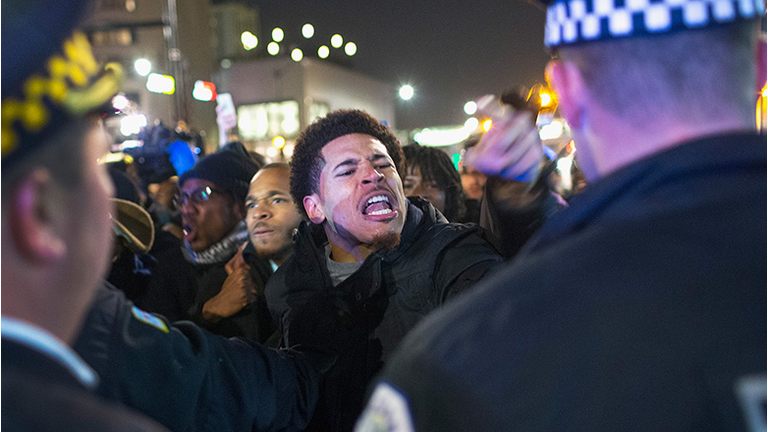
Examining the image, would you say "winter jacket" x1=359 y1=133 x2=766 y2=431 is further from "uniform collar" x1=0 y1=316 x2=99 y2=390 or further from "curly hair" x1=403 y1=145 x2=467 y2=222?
"curly hair" x1=403 y1=145 x2=467 y2=222

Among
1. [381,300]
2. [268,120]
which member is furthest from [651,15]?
[268,120]

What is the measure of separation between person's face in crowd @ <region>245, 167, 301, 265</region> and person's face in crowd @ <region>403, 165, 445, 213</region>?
191cm

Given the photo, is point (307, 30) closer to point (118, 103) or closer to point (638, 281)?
point (118, 103)

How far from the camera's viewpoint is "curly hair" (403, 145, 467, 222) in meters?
6.03

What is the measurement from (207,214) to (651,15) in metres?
3.87

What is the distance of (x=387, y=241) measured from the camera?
3135mm

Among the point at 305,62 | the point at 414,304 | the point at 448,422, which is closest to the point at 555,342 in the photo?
the point at 448,422

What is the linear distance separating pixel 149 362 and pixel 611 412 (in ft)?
4.70

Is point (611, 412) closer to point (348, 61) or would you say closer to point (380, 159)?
point (380, 159)

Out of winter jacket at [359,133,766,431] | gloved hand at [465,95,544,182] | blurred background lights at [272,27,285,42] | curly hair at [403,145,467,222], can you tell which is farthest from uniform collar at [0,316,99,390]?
blurred background lights at [272,27,285,42]

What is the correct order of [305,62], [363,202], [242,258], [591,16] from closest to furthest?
[591,16], [363,202], [242,258], [305,62]

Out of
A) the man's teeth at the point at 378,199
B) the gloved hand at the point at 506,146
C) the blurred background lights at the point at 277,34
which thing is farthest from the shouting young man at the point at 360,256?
the blurred background lights at the point at 277,34

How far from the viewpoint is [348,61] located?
56.7m

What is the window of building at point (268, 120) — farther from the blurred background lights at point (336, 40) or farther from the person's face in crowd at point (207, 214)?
the person's face in crowd at point (207, 214)
